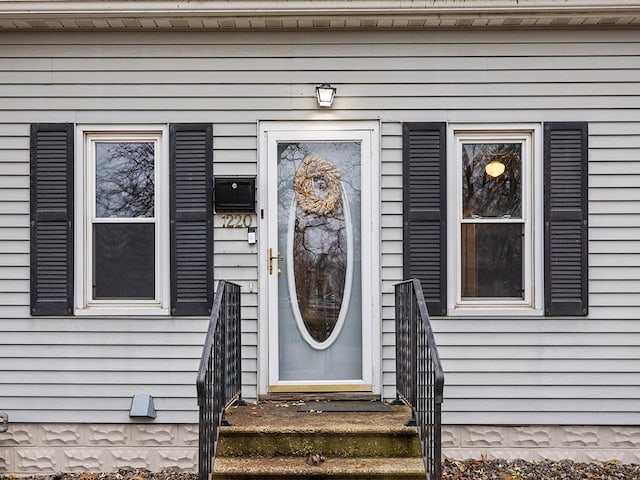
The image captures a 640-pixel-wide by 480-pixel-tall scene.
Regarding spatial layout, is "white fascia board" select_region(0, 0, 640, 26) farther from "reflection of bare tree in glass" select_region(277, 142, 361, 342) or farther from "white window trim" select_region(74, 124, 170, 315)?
"reflection of bare tree in glass" select_region(277, 142, 361, 342)

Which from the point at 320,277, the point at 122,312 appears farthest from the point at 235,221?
the point at 122,312

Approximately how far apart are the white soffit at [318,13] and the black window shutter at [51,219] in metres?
0.80

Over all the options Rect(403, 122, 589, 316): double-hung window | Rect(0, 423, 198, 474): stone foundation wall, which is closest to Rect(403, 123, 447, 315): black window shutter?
Rect(403, 122, 589, 316): double-hung window

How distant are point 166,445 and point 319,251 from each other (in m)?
1.85

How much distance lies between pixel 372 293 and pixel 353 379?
0.66 meters

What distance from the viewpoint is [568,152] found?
14.5 ft

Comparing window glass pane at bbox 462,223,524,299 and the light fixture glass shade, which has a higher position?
the light fixture glass shade

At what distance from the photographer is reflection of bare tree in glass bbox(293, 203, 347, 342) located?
4527mm

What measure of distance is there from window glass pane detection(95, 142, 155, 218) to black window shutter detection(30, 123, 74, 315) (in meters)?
0.24

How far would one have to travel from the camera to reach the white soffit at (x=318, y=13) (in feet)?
13.9

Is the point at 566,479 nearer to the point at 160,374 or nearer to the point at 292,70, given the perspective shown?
the point at 160,374

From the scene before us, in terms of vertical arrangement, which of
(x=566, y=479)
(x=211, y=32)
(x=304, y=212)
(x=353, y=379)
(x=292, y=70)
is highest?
(x=211, y=32)

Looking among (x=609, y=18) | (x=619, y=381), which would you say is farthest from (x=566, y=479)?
(x=609, y=18)

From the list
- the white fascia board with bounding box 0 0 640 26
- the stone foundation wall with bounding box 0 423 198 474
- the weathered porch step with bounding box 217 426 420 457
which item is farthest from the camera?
the stone foundation wall with bounding box 0 423 198 474
